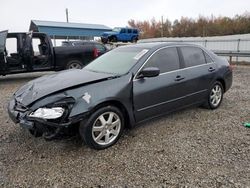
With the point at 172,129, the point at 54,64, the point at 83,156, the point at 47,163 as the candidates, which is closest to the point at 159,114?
the point at 172,129

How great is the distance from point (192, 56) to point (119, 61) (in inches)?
59.7

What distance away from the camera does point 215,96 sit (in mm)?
4941

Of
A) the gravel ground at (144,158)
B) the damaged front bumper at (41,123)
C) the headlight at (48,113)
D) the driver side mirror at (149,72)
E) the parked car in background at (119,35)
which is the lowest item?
the gravel ground at (144,158)

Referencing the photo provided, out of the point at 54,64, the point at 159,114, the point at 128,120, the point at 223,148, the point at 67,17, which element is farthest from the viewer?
the point at 67,17

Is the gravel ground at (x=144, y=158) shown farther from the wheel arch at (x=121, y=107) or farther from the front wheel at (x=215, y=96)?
the front wheel at (x=215, y=96)

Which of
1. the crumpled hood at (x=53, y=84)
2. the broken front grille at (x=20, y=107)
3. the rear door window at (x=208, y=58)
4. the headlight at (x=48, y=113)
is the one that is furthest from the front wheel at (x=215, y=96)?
the broken front grille at (x=20, y=107)

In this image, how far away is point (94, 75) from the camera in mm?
3607

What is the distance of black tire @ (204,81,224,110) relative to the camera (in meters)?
4.81

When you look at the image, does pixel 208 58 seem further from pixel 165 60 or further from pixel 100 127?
pixel 100 127

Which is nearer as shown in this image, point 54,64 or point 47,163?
point 47,163

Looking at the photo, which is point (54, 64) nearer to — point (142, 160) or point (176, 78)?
point (176, 78)

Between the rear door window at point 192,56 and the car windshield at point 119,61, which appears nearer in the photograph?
the car windshield at point 119,61

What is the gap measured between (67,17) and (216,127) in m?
46.0

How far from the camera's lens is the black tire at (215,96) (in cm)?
481
